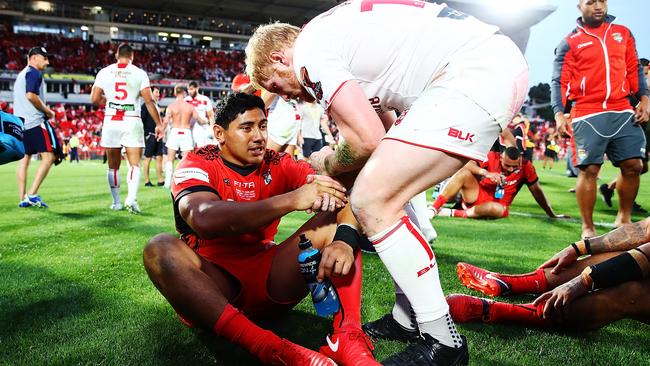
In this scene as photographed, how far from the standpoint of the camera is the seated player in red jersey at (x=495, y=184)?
748 centimetres

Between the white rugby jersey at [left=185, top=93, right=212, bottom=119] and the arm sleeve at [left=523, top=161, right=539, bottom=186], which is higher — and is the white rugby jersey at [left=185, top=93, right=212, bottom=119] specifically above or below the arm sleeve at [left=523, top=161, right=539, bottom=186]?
above

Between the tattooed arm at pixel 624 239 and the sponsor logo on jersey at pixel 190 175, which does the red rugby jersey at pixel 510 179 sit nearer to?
the tattooed arm at pixel 624 239

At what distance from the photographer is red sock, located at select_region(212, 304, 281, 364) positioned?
77.8 inches

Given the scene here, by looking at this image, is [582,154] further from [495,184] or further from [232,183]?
[232,183]

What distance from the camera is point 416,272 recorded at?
6.52ft

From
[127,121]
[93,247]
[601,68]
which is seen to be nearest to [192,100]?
[127,121]

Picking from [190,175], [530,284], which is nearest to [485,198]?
[530,284]

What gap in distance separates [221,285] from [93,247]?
276cm

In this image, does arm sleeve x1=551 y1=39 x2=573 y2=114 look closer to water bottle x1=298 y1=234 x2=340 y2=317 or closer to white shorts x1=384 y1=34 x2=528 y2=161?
white shorts x1=384 y1=34 x2=528 y2=161

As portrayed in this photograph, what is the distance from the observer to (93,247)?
460 centimetres

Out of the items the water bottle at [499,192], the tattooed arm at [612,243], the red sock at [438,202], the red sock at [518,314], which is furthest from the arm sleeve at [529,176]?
the red sock at [518,314]

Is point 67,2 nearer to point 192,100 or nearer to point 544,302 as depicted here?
point 192,100

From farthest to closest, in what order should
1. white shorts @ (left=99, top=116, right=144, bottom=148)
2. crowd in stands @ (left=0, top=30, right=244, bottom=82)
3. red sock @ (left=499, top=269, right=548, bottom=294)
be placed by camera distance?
crowd in stands @ (left=0, top=30, right=244, bottom=82) < white shorts @ (left=99, top=116, right=144, bottom=148) < red sock @ (left=499, top=269, right=548, bottom=294)

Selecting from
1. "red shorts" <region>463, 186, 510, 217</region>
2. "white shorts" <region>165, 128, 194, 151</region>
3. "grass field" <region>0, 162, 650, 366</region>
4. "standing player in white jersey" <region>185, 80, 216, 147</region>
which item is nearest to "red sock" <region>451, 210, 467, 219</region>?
"red shorts" <region>463, 186, 510, 217</region>
